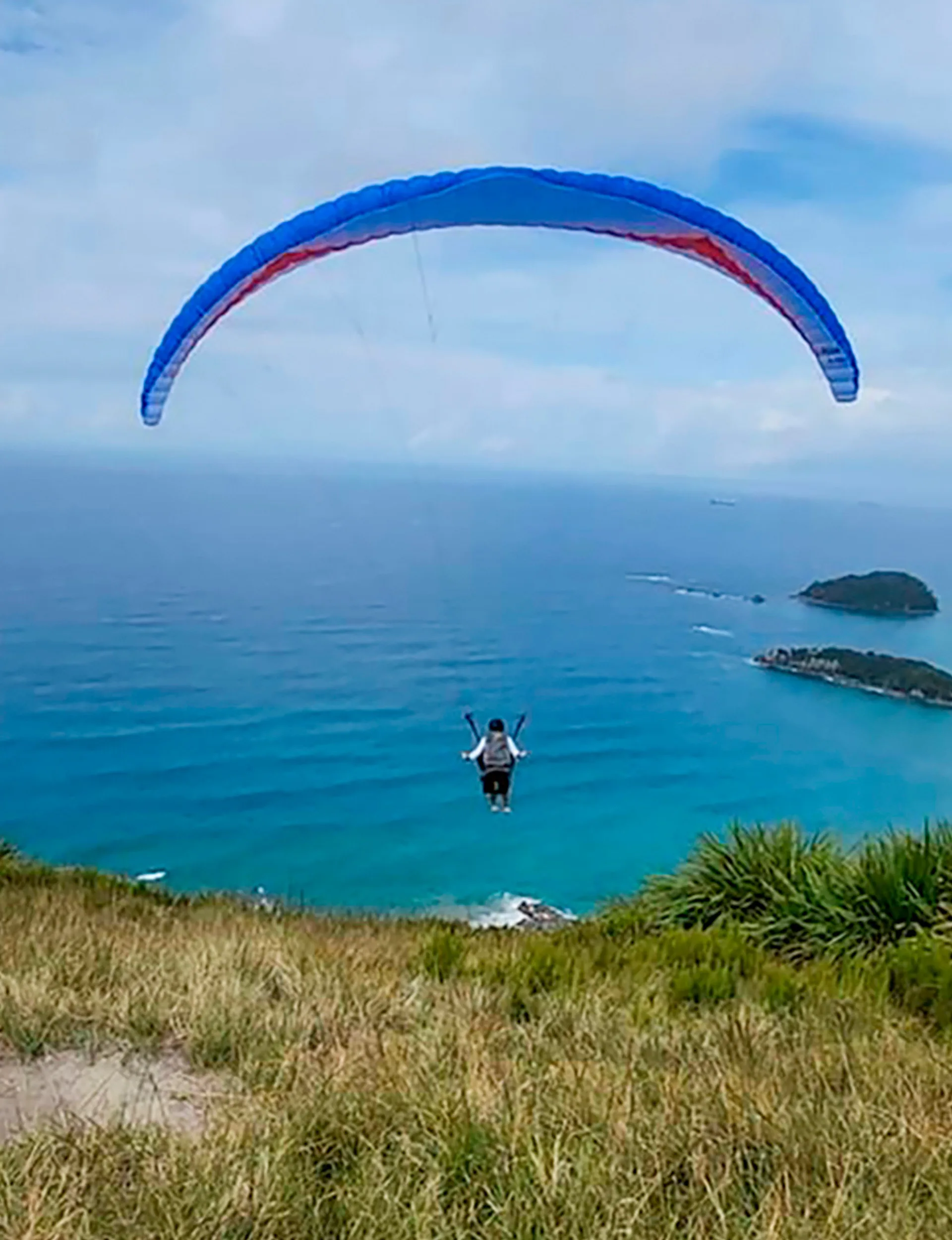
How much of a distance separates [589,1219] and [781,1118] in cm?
88

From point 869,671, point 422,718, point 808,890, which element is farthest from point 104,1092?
point 869,671

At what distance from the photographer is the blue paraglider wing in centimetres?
684

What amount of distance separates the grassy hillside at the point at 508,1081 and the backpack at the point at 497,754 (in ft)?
10.5

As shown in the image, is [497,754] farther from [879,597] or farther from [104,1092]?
[879,597]

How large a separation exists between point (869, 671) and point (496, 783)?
253 ft

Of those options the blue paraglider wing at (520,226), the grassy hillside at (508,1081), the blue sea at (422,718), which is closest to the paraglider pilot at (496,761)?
the grassy hillside at (508,1081)

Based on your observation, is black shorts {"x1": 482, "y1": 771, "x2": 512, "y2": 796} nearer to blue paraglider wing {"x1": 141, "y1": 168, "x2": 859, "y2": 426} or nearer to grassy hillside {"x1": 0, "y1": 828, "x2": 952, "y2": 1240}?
grassy hillside {"x1": 0, "y1": 828, "x2": 952, "y2": 1240}

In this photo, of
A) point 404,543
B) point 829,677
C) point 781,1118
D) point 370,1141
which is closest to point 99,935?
point 370,1141

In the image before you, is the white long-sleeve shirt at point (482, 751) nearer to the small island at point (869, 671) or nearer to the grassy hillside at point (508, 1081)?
the grassy hillside at point (508, 1081)

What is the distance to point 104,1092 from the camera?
364 centimetres

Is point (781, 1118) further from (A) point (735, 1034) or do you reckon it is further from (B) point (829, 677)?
(B) point (829, 677)

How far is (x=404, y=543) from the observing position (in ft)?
404

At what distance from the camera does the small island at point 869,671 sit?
3049 inches

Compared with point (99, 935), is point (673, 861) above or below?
below
